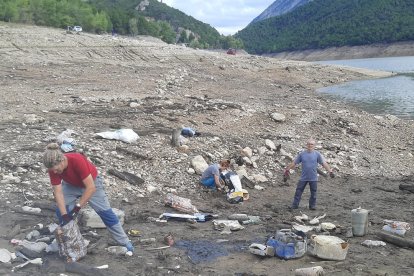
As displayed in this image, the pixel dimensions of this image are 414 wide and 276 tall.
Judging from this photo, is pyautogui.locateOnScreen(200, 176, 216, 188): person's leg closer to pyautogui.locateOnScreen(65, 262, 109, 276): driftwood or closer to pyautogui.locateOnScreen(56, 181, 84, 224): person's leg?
pyautogui.locateOnScreen(56, 181, 84, 224): person's leg

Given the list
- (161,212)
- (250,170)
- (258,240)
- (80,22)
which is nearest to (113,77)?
(250,170)

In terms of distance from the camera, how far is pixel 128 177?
912 cm

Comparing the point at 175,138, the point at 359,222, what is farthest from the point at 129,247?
the point at 175,138

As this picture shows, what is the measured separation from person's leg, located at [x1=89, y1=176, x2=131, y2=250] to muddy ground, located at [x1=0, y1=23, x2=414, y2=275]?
0.32 meters

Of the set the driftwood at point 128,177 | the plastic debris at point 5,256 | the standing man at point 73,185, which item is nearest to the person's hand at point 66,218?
the standing man at point 73,185

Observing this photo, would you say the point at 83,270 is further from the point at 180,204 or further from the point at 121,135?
the point at 121,135

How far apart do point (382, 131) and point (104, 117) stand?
9.12 metres

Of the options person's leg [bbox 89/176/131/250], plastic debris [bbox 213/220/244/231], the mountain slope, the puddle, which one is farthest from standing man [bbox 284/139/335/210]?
the mountain slope

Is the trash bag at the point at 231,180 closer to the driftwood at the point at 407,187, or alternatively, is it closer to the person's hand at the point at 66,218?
the driftwood at the point at 407,187

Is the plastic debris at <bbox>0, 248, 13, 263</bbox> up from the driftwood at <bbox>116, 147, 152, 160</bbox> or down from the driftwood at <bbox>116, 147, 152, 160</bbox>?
down

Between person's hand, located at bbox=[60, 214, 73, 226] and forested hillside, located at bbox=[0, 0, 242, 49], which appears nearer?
person's hand, located at bbox=[60, 214, 73, 226]

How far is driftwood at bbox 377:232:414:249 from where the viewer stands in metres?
7.10

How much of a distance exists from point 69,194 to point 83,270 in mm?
911

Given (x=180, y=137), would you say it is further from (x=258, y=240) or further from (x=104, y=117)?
(x=258, y=240)
